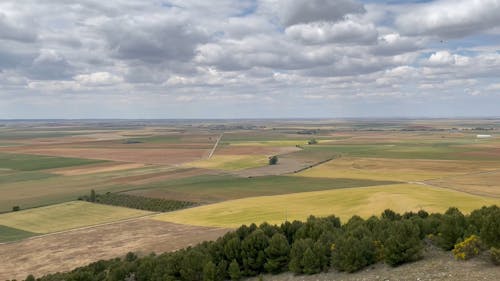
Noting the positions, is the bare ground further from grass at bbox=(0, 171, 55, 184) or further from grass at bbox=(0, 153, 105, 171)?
grass at bbox=(0, 153, 105, 171)

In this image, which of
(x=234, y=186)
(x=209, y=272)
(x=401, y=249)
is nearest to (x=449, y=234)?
(x=401, y=249)

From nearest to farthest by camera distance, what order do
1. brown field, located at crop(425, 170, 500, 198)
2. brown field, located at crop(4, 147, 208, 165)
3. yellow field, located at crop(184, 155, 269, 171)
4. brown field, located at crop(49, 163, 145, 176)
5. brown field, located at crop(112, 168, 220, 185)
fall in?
1. brown field, located at crop(425, 170, 500, 198)
2. brown field, located at crop(112, 168, 220, 185)
3. brown field, located at crop(49, 163, 145, 176)
4. yellow field, located at crop(184, 155, 269, 171)
5. brown field, located at crop(4, 147, 208, 165)

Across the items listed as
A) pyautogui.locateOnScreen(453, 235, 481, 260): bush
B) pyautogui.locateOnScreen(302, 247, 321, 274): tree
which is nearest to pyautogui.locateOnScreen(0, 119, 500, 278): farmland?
pyautogui.locateOnScreen(302, 247, 321, 274): tree

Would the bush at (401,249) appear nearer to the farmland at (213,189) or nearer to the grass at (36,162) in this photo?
the farmland at (213,189)

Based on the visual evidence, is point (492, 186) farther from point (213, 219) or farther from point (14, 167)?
point (14, 167)

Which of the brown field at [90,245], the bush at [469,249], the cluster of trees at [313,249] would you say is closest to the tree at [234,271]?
the cluster of trees at [313,249]

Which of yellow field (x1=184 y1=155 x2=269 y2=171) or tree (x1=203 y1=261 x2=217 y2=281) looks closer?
tree (x1=203 y1=261 x2=217 y2=281)

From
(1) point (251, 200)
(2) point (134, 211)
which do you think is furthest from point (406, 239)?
(2) point (134, 211)
